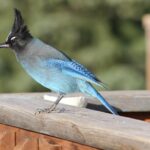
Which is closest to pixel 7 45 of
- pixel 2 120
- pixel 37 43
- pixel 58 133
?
pixel 37 43

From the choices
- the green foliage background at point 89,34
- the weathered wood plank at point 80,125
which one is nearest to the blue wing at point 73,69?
the weathered wood plank at point 80,125

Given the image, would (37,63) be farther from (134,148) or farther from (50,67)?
(134,148)

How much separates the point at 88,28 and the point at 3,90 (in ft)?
4.21

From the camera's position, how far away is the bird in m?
4.23

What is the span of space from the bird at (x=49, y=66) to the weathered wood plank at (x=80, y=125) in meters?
0.36

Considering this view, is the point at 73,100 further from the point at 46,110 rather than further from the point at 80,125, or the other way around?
the point at 80,125

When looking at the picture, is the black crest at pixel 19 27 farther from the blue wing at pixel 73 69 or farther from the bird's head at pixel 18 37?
the blue wing at pixel 73 69

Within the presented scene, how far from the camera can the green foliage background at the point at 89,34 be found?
9.30 m

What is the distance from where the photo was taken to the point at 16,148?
11.3 feet

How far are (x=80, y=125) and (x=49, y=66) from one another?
4.02 ft

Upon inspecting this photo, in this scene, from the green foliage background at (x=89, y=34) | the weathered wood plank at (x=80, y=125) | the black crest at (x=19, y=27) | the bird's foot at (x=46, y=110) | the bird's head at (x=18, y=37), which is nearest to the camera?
the weathered wood plank at (x=80, y=125)

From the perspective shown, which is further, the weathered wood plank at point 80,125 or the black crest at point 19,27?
the black crest at point 19,27

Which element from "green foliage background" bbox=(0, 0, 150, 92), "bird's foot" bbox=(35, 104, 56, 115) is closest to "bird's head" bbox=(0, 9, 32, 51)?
"bird's foot" bbox=(35, 104, 56, 115)

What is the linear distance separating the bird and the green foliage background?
4.76 m
